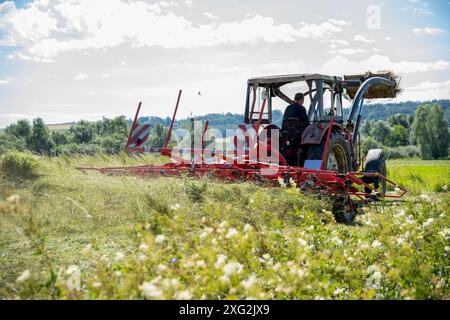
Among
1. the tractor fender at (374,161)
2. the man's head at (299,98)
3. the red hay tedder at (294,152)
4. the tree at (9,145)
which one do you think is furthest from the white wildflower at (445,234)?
the tree at (9,145)

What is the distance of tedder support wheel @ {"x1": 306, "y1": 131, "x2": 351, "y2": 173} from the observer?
7372mm

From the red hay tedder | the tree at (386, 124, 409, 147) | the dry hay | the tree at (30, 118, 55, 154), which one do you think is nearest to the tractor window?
the red hay tedder

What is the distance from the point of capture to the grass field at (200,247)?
9.39ft

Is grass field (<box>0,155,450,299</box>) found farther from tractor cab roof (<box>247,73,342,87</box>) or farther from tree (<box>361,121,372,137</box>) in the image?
tree (<box>361,121,372,137</box>)

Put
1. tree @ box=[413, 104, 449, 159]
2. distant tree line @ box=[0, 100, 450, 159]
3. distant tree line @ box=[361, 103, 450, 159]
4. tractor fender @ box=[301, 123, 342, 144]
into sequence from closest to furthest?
tractor fender @ box=[301, 123, 342, 144] < distant tree line @ box=[0, 100, 450, 159] < tree @ box=[413, 104, 449, 159] < distant tree line @ box=[361, 103, 450, 159]

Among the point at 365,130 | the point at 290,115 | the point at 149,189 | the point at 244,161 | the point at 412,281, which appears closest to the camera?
the point at 412,281

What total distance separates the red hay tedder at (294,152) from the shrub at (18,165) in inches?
49.0

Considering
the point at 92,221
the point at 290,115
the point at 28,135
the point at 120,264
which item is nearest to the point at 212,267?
the point at 120,264

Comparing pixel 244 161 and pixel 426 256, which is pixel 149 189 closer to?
pixel 244 161

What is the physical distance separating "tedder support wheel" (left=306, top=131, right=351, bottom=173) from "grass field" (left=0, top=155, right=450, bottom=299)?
1272 millimetres

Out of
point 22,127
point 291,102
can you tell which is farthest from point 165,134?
point 291,102

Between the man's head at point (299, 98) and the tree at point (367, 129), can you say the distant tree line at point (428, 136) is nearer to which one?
the tree at point (367, 129)

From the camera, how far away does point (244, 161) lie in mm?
7242
